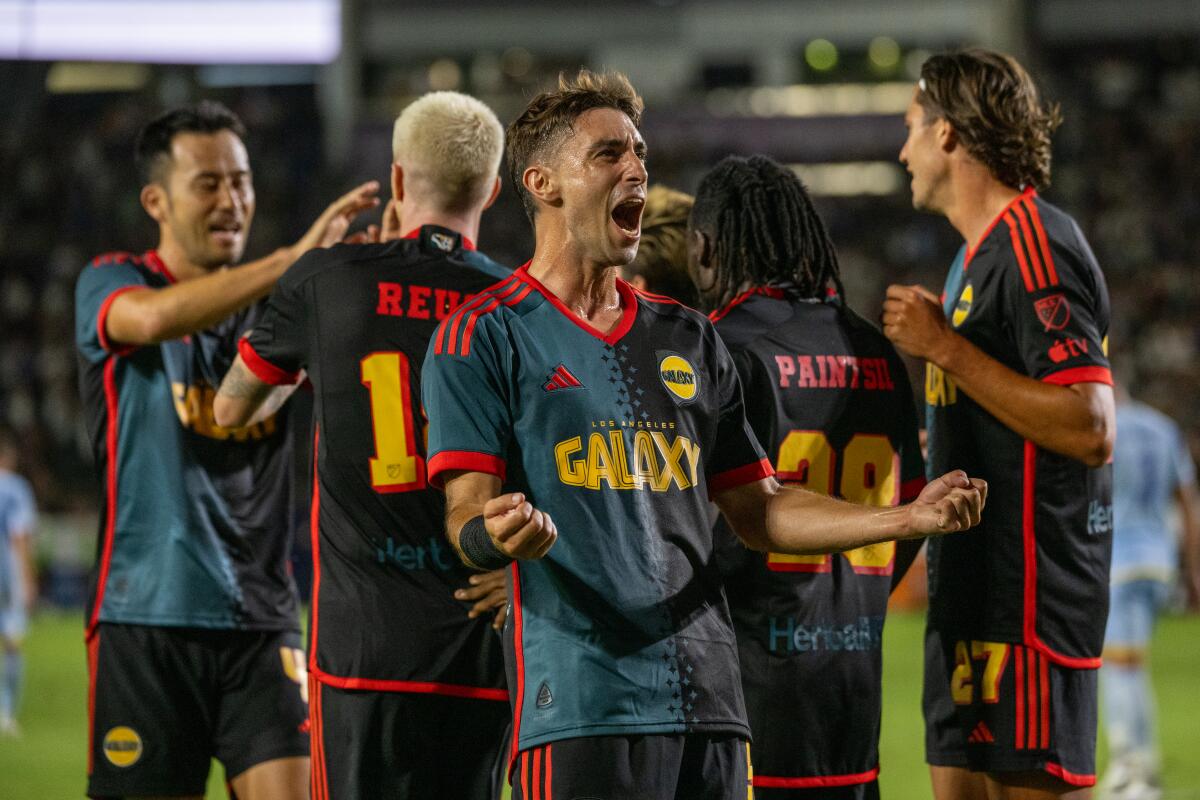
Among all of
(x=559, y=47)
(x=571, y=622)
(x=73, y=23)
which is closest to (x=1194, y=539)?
(x=571, y=622)

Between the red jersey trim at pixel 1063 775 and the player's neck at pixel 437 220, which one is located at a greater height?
the player's neck at pixel 437 220

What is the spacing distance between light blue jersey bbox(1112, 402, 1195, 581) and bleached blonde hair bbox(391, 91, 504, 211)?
7.42 metres

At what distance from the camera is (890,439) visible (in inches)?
163

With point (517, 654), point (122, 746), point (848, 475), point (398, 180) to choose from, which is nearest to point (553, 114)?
point (398, 180)

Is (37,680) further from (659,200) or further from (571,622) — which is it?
(571,622)

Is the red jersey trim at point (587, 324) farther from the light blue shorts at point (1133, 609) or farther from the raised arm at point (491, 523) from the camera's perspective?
the light blue shorts at point (1133, 609)

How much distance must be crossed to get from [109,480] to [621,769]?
99.3 inches

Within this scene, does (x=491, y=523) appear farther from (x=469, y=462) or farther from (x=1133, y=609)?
(x=1133, y=609)

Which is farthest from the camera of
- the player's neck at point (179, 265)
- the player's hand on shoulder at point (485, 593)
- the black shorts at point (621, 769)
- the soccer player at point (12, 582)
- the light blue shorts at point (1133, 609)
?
the soccer player at point (12, 582)

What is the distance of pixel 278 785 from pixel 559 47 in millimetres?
27196

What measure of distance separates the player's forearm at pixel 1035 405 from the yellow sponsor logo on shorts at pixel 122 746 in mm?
2759

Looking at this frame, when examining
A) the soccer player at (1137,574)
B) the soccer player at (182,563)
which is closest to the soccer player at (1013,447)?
the soccer player at (182,563)

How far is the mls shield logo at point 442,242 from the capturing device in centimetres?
412

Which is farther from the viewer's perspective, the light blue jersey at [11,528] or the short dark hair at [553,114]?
the light blue jersey at [11,528]
